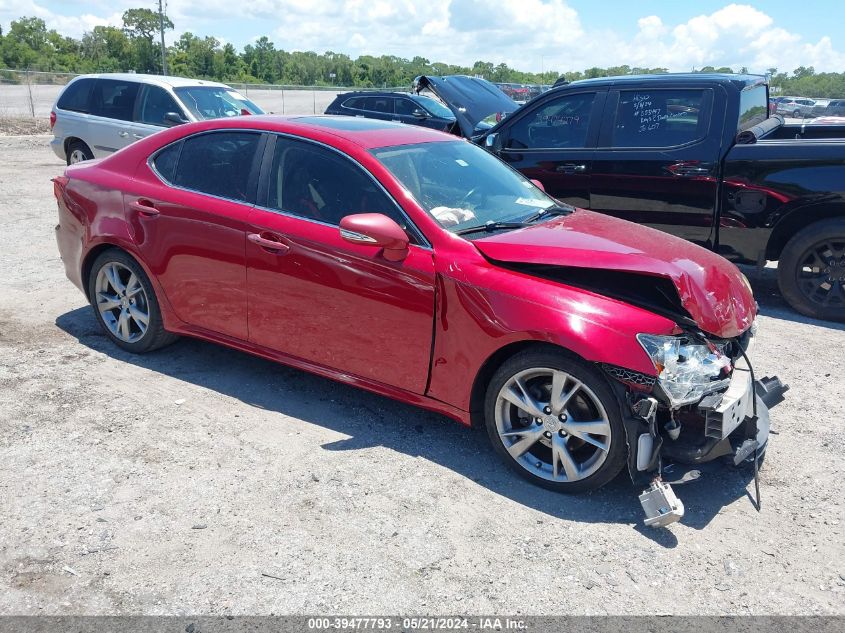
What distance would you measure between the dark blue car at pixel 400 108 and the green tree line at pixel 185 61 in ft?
161

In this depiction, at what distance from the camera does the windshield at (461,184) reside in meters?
4.29

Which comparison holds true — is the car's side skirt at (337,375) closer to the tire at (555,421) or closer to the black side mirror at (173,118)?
the tire at (555,421)

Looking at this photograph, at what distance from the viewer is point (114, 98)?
39.2 feet

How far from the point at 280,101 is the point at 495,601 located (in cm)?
3892

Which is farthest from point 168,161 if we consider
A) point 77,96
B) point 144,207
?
point 77,96

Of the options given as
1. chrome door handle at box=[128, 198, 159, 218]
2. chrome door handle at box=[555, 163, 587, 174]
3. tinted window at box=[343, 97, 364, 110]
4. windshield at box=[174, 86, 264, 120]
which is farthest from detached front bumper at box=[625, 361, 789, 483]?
tinted window at box=[343, 97, 364, 110]

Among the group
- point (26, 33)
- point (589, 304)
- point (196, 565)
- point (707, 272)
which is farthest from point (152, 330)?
point (26, 33)

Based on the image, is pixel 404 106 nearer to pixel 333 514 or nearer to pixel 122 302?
pixel 122 302

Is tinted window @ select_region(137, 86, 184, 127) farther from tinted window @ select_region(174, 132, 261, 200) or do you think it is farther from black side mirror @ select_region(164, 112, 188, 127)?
tinted window @ select_region(174, 132, 261, 200)

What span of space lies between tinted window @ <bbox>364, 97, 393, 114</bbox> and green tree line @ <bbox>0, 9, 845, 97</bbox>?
49.5 metres

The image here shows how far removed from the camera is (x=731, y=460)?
3797 millimetres

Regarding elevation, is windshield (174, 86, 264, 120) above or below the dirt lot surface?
above

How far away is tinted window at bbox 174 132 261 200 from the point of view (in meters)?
4.72

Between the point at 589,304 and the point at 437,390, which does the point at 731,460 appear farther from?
the point at 437,390
